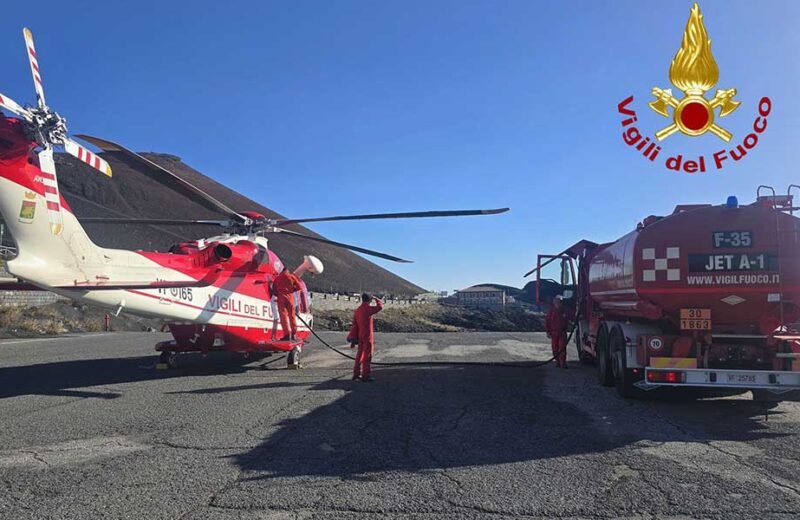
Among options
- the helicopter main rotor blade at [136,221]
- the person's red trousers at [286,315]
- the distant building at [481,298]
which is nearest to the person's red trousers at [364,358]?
the person's red trousers at [286,315]

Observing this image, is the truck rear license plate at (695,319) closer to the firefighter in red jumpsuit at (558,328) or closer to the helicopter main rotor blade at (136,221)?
the firefighter in red jumpsuit at (558,328)

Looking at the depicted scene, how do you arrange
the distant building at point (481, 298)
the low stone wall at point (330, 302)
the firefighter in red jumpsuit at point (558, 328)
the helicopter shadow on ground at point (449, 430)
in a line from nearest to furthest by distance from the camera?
1. the helicopter shadow on ground at point (449, 430)
2. the firefighter in red jumpsuit at point (558, 328)
3. the low stone wall at point (330, 302)
4. the distant building at point (481, 298)

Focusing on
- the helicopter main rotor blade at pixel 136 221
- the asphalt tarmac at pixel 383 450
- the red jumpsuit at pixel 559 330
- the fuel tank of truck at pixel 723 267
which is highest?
the helicopter main rotor blade at pixel 136 221

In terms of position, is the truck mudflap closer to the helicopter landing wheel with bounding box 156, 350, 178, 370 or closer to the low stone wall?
the helicopter landing wheel with bounding box 156, 350, 178, 370

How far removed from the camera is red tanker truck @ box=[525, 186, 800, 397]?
763cm

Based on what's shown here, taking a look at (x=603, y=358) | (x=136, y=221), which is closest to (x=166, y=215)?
(x=136, y=221)

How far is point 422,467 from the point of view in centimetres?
508

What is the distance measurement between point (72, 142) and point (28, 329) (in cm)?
1852

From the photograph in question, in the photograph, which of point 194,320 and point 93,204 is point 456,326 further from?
point 93,204

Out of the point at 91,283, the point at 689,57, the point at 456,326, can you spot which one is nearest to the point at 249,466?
the point at 91,283

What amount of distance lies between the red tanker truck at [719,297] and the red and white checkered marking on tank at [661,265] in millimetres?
13

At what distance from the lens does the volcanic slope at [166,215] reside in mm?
87250

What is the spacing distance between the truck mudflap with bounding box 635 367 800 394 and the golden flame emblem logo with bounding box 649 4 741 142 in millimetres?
4619

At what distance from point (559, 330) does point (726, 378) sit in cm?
549
